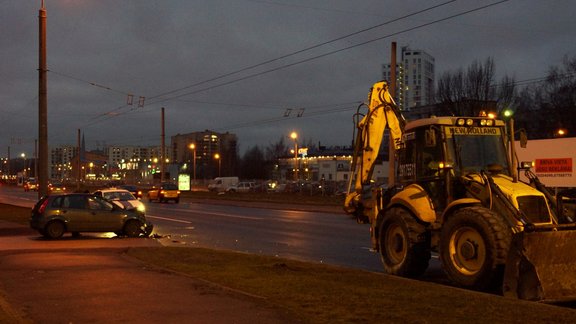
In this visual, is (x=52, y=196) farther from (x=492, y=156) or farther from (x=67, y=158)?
(x=67, y=158)

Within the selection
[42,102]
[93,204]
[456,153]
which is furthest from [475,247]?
[42,102]

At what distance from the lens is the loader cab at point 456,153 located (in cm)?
1103

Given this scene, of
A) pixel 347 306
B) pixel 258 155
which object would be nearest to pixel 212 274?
pixel 347 306

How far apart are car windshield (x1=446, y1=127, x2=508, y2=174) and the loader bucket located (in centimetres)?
226

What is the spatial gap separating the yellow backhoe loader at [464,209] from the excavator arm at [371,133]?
21mm

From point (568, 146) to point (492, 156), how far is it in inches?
923

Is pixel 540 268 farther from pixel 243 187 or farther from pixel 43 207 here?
pixel 243 187

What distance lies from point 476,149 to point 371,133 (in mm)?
3056

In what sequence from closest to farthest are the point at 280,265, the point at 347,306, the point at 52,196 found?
the point at 347,306 → the point at 280,265 → the point at 52,196

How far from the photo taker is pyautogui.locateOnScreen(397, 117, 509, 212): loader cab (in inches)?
434

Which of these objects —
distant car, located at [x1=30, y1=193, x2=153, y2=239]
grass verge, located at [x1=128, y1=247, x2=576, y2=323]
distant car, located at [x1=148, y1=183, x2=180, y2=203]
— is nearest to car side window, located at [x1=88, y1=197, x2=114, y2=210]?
distant car, located at [x1=30, y1=193, x2=153, y2=239]

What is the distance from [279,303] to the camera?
8.62 m

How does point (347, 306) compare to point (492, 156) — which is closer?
point (347, 306)

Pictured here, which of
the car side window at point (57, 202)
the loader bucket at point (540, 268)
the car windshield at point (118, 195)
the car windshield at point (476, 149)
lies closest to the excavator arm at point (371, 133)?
the car windshield at point (476, 149)
